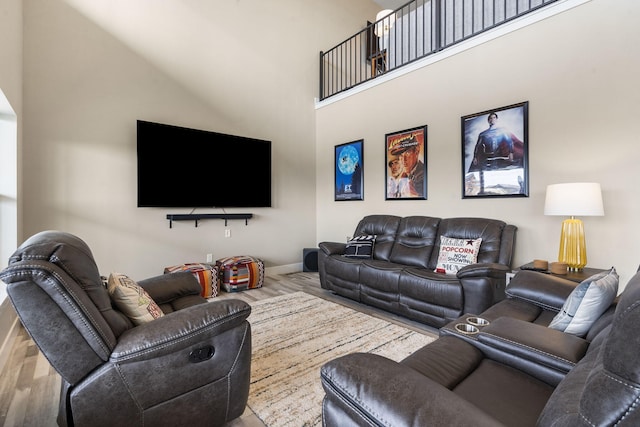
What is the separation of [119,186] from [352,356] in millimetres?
3669

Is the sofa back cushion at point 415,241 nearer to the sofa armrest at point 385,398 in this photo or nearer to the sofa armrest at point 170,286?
the sofa armrest at point 170,286

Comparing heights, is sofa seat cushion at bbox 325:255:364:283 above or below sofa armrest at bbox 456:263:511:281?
below

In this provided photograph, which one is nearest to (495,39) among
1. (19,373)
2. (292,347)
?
(292,347)

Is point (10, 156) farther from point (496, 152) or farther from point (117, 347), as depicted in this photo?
point (496, 152)

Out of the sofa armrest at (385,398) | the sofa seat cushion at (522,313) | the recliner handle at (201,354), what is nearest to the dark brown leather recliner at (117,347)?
the recliner handle at (201,354)

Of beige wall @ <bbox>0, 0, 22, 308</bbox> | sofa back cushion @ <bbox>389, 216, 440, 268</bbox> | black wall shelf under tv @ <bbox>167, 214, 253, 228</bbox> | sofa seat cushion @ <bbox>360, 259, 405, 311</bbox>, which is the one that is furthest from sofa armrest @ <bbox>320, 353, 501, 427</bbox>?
black wall shelf under tv @ <bbox>167, 214, 253, 228</bbox>

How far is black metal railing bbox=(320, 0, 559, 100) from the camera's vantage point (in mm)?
3441

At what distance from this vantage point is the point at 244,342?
4.70 ft

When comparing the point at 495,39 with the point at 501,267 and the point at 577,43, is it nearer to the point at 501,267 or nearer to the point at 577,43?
the point at 577,43

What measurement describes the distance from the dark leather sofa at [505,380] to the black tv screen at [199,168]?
3.49m

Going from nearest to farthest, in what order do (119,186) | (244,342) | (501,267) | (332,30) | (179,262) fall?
(244,342) → (501,267) → (119,186) → (179,262) → (332,30)

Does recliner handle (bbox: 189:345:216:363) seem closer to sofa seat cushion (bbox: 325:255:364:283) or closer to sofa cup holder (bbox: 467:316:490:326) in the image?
sofa cup holder (bbox: 467:316:490:326)

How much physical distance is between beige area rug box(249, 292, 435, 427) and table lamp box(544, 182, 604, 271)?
1.36 meters

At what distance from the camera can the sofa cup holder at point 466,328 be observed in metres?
1.53
